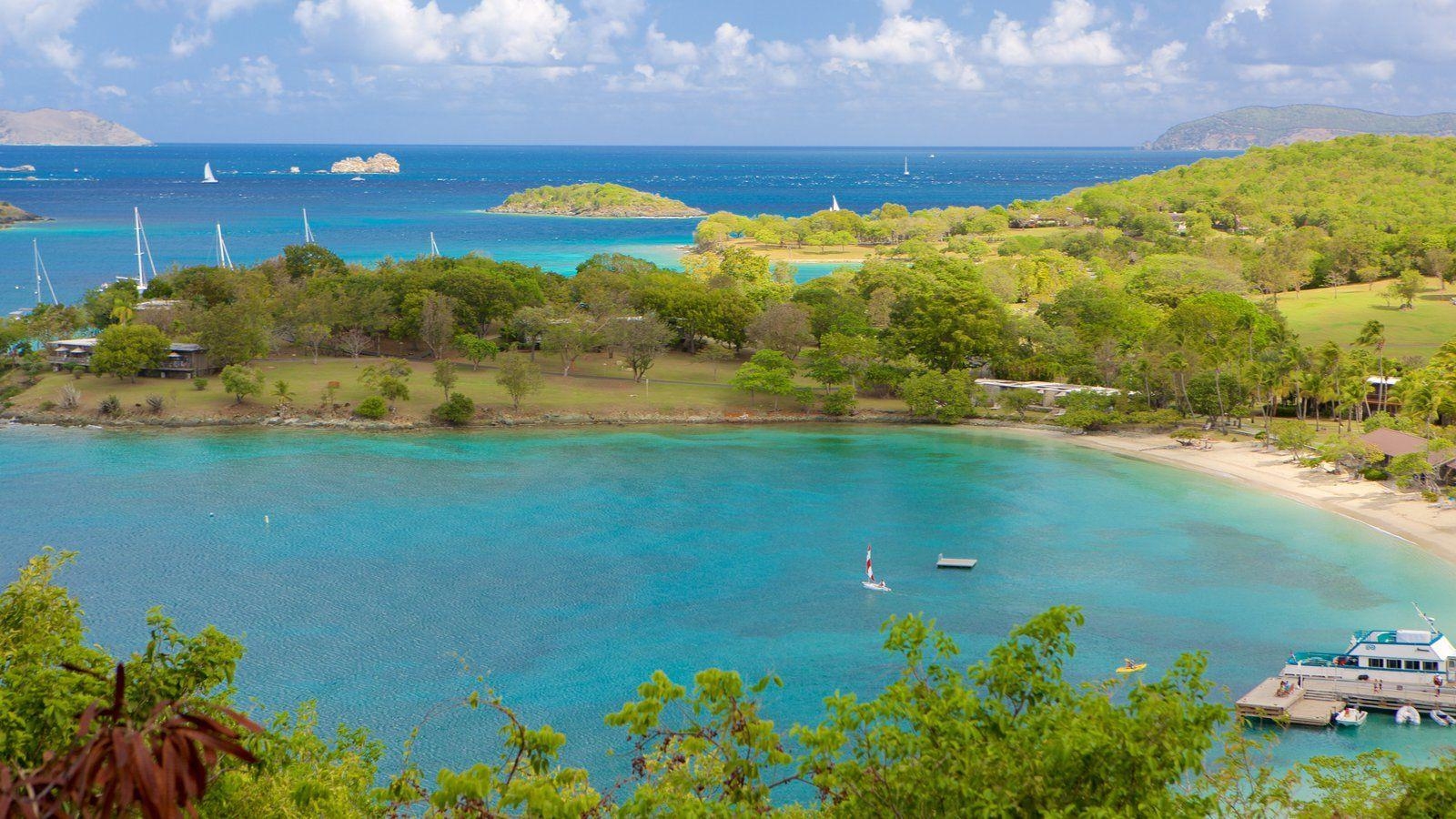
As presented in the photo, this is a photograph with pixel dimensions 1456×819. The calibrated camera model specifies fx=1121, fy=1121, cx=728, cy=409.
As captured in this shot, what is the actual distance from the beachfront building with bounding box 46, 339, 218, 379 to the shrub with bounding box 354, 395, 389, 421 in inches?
379

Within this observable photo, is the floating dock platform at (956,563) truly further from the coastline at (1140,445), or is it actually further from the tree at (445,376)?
the tree at (445,376)

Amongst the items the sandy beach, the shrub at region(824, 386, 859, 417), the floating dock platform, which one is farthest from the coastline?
the floating dock platform

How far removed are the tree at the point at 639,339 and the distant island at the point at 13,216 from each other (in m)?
108

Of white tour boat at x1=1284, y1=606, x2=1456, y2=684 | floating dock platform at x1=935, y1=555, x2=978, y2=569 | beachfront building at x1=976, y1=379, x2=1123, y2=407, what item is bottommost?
floating dock platform at x1=935, y1=555, x2=978, y2=569

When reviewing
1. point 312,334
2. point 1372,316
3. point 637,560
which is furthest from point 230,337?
point 1372,316

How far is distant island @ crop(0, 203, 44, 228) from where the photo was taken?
12956cm

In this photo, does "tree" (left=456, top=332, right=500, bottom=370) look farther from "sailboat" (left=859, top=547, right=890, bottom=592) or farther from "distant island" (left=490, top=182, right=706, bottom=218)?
"distant island" (left=490, top=182, right=706, bottom=218)

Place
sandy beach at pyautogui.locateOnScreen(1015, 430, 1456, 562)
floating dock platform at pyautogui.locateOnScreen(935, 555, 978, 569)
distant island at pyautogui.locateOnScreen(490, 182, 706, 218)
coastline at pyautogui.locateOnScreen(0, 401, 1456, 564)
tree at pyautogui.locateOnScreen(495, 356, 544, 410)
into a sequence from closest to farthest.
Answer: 1. floating dock platform at pyautogui.locateOnScreen(935, 555, 978, 569)
2. sandy beach at pyautogui.locateOnScreen(1015, 430, 1456, 562)
3. coastline at pyautogui.locateOnScreen(0, 401, 1456, 564)
4. tree at pyautogui.locateOnScreen(495, 356, 544, 410)
5. distant island at pyautogui.locateOnScreen(490, 182, 706, 218)

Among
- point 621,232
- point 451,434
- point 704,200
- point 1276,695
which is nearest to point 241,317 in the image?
point 451,434

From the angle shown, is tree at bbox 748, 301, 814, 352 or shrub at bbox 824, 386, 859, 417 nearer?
shrub at bbox 824, 386, 859, 417

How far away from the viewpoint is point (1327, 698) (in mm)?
23359

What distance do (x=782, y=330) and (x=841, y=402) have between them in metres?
6.54

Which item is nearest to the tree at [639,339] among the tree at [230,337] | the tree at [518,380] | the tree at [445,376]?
the tree at [518,380]

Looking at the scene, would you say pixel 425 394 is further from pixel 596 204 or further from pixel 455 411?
pixel 596 204
